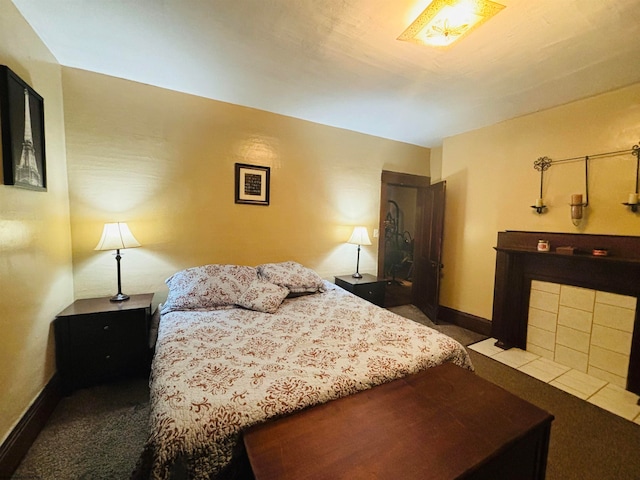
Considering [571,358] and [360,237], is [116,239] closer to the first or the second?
[360,237]

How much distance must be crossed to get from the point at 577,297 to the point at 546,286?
25 cm

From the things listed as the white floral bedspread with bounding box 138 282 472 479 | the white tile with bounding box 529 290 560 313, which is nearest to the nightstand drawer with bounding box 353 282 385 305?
the white floral bedspread with bounding box 138 282 472 479

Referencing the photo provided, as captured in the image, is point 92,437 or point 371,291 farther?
point 371,291

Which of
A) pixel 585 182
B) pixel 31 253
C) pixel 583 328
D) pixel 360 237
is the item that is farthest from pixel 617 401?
pixel 31 253

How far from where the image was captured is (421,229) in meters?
3.93

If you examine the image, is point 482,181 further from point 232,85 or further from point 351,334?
point 232,85

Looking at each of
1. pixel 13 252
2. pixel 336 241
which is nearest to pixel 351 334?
pixel 336 241

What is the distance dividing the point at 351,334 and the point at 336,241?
5.80ft

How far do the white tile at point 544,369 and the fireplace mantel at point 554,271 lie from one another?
271 mm

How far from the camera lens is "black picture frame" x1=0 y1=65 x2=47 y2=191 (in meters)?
1.35

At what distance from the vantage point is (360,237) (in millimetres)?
3191

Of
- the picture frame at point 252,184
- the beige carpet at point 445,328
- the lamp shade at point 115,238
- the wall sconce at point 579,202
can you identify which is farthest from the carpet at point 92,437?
the wall sconce at point 579,202

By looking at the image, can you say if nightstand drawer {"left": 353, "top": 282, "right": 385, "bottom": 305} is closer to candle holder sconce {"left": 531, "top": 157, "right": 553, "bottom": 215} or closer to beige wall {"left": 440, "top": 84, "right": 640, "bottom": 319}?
beige wall {"left": 440, "top": 84, "right": 640, "bottom": 319}

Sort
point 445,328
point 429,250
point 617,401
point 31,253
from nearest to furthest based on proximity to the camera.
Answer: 1. point 31,253
2. point 617,401
3. point 445,328
4. point 429,250
